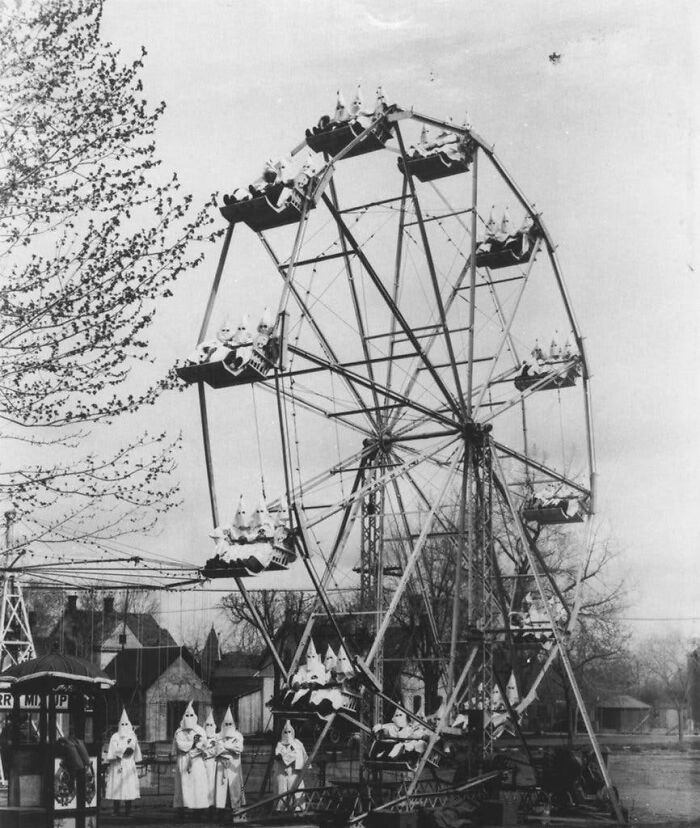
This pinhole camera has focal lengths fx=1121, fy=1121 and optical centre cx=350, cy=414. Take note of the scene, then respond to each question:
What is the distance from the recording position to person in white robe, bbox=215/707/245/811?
2348 centimetres

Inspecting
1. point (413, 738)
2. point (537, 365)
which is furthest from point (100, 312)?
point (537, 365)

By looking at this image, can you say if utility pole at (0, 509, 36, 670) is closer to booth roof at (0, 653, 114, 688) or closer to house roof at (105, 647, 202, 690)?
booth roof at (0, 653, 114, 688)

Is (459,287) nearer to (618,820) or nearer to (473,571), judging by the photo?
(473,571)

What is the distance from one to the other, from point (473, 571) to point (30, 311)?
13381 millimetres

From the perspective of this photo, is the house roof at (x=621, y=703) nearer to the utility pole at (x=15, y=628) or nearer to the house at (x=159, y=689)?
the house at (x=159, y=689)

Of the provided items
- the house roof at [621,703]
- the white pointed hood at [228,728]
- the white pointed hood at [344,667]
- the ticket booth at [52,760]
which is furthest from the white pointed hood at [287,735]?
the house roof at [621,703]

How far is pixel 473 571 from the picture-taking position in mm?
23172

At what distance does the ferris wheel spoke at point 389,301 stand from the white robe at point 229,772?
8409mm

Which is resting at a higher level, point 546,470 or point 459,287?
point 459,287

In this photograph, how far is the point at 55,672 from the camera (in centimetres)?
1413

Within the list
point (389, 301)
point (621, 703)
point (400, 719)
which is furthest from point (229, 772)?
point (621, 703)

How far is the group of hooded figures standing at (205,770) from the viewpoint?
2353 centimetres

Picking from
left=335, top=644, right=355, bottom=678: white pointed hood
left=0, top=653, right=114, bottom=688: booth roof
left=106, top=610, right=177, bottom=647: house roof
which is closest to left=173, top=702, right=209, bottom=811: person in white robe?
left=335, top=644, right=355, bottom=678: white pointed hood

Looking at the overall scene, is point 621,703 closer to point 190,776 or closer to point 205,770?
point 205,770
